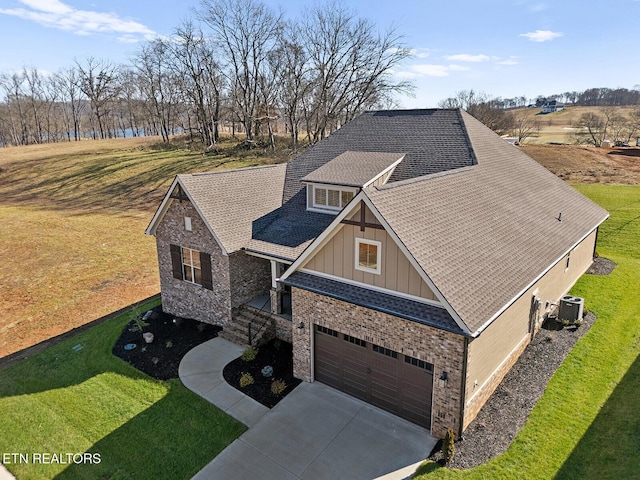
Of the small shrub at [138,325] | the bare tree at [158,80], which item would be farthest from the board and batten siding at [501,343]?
the bare tree at [158,80]

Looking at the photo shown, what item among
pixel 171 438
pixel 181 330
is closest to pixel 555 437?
pixel 171 438

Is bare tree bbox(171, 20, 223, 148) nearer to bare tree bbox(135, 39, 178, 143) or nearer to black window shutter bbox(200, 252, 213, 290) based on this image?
bare tree bbox(135, 39, 178, 143)

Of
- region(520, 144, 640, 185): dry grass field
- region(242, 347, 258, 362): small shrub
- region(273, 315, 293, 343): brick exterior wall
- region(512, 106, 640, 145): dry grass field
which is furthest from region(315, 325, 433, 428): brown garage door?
region(512, 106, 640, 145): dry grass field

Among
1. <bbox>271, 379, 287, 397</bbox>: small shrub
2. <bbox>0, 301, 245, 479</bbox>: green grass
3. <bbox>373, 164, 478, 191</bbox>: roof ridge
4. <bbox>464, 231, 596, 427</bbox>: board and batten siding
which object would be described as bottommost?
<bbox>0, 301, 245, 479</bbox>: green grass

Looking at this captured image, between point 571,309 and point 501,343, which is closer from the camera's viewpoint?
point 501,343

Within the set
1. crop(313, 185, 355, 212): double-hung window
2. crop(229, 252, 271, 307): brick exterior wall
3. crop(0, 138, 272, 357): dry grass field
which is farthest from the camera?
crop(0, 138, 272, 357): dry grass field

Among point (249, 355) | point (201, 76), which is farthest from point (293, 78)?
point (249, 355)

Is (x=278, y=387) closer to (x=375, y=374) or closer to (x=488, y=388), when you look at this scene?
(x=375, y=374)
